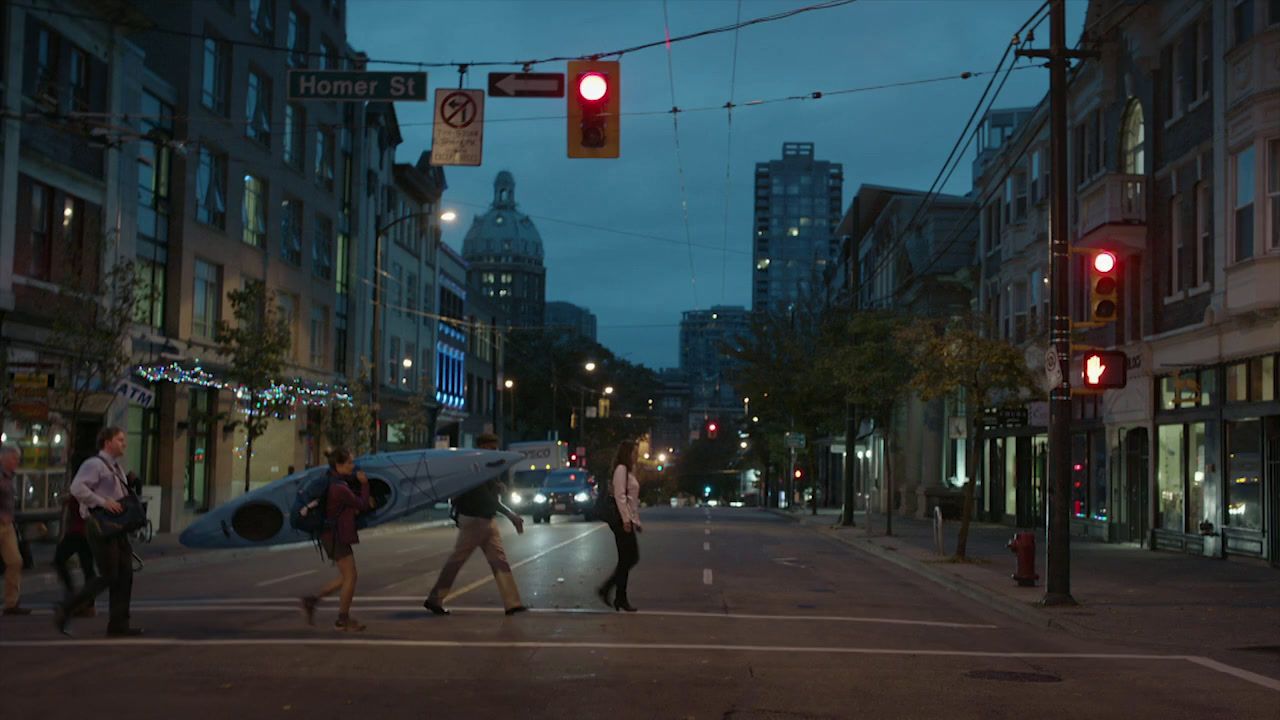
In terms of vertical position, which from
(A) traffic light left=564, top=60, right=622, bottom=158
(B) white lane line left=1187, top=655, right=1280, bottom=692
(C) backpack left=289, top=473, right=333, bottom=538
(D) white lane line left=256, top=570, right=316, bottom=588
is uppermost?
(A) traffic light left=564, top=60, right=622, bottom=158

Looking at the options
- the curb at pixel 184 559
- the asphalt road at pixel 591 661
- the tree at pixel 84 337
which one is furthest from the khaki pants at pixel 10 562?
the tree at pixel 84 337

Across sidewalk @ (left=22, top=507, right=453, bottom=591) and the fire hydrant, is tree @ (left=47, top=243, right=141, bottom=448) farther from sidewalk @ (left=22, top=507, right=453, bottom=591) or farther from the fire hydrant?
the fire hydrant

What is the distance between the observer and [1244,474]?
82.6 feet

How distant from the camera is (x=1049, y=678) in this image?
445 inches

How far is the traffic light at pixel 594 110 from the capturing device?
15.8 metres

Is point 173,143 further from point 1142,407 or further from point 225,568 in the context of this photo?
point 1142,407

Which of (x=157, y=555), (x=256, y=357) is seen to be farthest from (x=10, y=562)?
(x=256, y=357)

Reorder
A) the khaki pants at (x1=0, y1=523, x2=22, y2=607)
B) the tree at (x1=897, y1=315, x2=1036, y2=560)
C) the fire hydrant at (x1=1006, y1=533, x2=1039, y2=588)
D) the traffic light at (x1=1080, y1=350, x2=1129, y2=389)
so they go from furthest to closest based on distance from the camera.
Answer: the tree at (x1=897, y1=315, x2=1036, y2=560)
the fire hydrant at (x1=1006, y1=533, x2=1039, y2=588)
the traffic light at (x1=1080, y1=350, x2=1129, y2=389)
the khaki pants at (x1=0, y1=523, x2=22, y2=607)

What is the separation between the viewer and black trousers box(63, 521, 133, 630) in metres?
12.2

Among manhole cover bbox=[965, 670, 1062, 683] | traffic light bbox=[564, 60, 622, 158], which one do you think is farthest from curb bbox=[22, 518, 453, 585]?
manhole cover bbox=[965, 670, 1062, 683]

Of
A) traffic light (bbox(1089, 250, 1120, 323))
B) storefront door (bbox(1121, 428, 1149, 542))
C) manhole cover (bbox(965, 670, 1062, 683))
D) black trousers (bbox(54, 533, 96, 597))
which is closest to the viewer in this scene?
manhole cover (bbox(965, 670, 1062, 683))

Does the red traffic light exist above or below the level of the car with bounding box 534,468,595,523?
above

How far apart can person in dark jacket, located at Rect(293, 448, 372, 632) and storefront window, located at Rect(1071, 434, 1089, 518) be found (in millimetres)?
26026

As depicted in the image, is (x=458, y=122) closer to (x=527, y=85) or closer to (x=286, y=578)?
(x=527, y=85)
